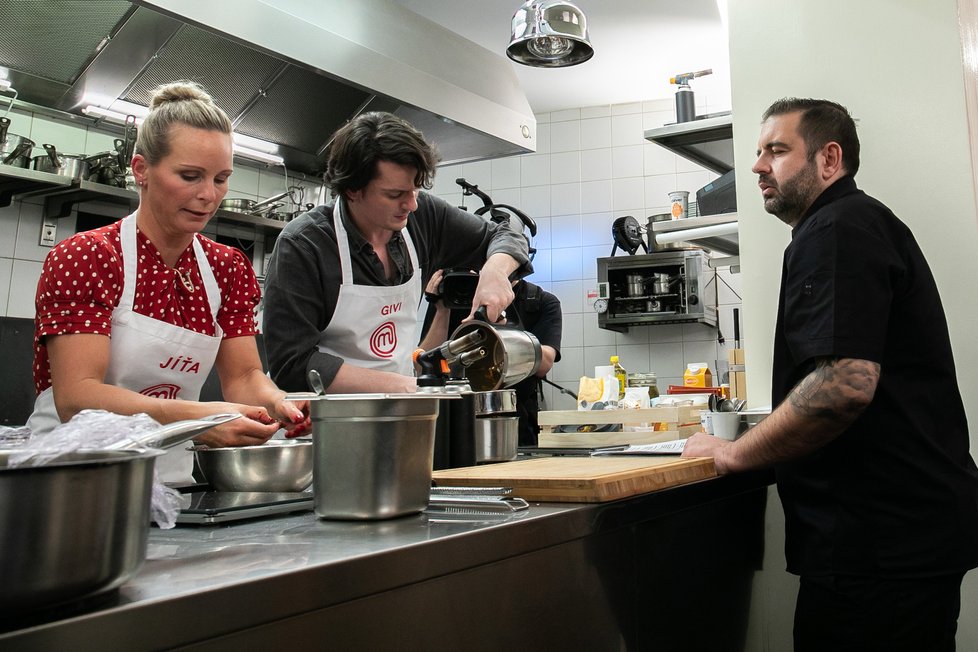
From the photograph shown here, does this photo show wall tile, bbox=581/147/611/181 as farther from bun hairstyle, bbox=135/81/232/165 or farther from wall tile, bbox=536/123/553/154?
bun hairstyle, bbox=135/81/232/165


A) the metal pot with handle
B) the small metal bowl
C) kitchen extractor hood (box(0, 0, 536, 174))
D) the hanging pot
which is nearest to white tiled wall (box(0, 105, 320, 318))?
the metal pot with handle

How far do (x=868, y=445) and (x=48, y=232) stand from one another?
3.55m

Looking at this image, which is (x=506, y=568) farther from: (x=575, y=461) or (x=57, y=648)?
(x=575, y=461)

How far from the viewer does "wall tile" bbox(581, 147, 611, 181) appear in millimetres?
6238

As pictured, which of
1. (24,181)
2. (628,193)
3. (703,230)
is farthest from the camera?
(628,193)

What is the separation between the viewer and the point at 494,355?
1.51 m

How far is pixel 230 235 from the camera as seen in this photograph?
4.38 metres

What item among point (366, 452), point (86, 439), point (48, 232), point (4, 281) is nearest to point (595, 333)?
point (48, 232)

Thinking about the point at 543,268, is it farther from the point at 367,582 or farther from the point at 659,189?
the point at 367,582

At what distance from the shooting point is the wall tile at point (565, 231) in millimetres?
6262

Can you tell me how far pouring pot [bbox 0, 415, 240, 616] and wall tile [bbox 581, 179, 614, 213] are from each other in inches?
229

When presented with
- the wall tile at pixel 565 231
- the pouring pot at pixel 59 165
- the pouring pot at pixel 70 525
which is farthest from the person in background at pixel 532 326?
the pouring pot at pixel 70 525

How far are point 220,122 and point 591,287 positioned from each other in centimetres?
470

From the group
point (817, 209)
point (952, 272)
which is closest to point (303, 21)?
point (817, 209)
